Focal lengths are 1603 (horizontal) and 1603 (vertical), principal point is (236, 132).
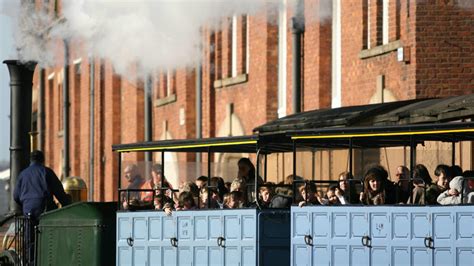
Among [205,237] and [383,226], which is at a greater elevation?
[383,226]

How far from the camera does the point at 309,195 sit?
1638cm

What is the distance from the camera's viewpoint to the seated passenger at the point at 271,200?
16953 mm

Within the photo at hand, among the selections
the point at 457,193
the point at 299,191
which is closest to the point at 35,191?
the point at 299,191

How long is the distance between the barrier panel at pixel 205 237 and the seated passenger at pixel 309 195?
544 millimetres

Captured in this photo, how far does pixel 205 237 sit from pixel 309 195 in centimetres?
153

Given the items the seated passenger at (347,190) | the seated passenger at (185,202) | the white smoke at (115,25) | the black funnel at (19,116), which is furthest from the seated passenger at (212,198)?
the white smoke at (115,25)

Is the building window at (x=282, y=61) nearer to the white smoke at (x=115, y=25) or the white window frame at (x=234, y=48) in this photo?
the white smoke at (x=115, y=25)

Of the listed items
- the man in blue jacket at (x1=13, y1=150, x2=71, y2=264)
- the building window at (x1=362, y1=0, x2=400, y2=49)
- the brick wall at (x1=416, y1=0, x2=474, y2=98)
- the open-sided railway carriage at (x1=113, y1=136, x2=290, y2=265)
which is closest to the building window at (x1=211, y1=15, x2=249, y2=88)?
the building window at (x1=362, y1=0, x2=400, y2=49)

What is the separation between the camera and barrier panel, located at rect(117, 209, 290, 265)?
16703 mm

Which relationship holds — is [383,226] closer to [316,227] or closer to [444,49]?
[316,227]

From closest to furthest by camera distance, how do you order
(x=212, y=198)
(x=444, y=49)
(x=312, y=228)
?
1. (x=312, y=228)
2. (x=212, y=198)
3. (x=444, y=49)

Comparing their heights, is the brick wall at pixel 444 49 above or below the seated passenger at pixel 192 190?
above

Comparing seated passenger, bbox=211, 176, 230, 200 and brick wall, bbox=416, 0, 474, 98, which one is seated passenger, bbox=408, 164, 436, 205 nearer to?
seated passenger, bbox=211, 176, 230, 200

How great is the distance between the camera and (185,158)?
3516 centimetres
